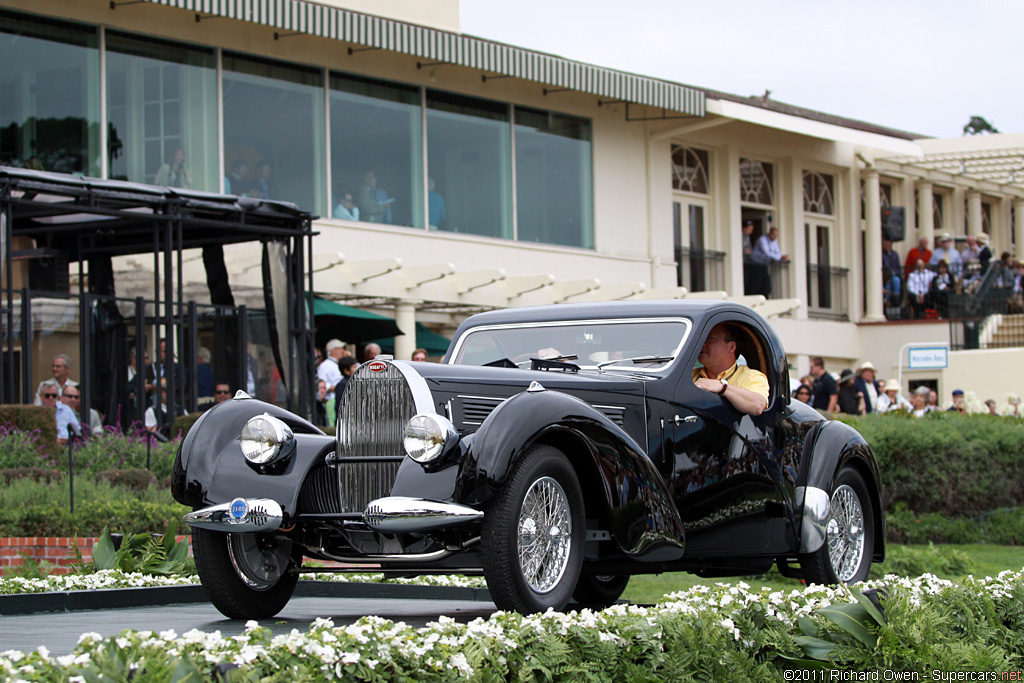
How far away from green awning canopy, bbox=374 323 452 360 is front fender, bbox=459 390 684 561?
47.7 feet

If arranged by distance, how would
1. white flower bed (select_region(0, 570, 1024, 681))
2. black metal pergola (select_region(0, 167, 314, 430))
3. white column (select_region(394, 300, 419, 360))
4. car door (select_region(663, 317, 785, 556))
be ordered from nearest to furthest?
white flower bed (select_region(0, 570, 1024, 681)) → car door (select_region(663, 317, 785, 556)) → black metal pergola (select_region(0, 167, 314, 430)) → white column (select_region(394, 300, 419, 360))

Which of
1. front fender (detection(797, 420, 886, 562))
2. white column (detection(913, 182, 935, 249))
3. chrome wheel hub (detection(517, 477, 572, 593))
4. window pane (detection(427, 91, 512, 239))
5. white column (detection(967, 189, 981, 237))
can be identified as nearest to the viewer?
chrome wheel hub (detection(517, 477, 572, 593))

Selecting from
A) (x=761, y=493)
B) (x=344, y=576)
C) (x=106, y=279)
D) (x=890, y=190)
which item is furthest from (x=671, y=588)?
(x=890, y=190)

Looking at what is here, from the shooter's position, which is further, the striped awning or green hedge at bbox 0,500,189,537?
the striped awning

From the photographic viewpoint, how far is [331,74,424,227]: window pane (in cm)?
2148

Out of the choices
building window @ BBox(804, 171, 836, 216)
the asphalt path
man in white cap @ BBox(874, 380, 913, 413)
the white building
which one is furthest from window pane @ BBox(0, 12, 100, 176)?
building window @ BBox(804, 171, 836, 216)

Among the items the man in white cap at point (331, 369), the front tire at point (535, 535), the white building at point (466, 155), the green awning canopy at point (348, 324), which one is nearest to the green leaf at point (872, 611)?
the front tire at point (535, 535)

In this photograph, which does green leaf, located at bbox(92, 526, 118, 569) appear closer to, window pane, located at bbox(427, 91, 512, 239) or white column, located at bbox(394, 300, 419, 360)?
white column, located at bbox(394, 300, 419, 360)

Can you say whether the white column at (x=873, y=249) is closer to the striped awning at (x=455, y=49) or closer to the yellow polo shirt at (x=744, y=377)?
the striped awning at (x=455, y=49)

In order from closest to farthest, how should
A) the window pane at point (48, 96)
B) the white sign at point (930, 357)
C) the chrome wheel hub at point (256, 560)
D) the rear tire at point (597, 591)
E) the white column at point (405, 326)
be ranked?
the chrome wheel hub at point (256, 560) → the rear tire at point (597, 591) → the window pane at point (48, 96) → the white column at point (405, 326) → the white sign at point (930, 357)

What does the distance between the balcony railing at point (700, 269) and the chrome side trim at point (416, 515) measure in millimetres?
22067

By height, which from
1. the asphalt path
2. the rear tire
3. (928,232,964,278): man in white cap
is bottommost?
the rear tire

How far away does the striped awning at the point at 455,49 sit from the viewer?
19.1m

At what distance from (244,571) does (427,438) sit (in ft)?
4.56
